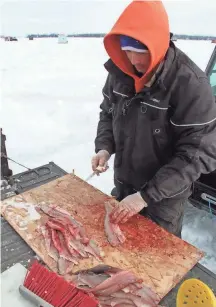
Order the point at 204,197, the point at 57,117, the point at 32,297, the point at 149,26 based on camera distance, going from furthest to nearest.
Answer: the point at 57,117 → the point at 204,197 → the point at 149,26 → the point at 32,297

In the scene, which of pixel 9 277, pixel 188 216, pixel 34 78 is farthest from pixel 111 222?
pixel 34 78

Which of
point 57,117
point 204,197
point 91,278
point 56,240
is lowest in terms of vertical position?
point 57,117

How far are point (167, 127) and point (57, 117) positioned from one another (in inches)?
243

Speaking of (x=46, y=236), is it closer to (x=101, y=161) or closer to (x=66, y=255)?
(x=66, y=255)

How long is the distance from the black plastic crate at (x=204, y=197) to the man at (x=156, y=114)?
3.56 feet

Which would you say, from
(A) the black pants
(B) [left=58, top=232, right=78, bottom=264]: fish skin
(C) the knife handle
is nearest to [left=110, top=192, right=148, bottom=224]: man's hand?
(A) the black pants

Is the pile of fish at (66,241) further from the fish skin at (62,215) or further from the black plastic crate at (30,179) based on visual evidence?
the black plastic crate at (30,179)

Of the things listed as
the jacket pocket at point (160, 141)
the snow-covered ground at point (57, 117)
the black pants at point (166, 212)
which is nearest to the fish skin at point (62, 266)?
the black pants at point (166, 212)

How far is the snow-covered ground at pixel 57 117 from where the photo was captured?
15.2 feet

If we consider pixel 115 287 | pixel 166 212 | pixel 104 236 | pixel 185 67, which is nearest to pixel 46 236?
pixel 104 236

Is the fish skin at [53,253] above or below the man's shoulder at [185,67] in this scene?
below

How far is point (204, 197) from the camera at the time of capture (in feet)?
12.5

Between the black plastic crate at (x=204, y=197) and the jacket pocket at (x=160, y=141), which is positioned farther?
the black plastic crate at (x=204, y=197)

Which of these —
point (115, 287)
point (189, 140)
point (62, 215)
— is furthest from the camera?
point (62, 215)
